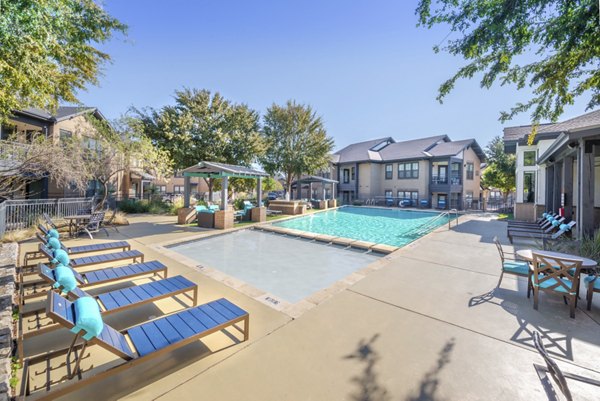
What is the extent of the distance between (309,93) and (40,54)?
2277 cm

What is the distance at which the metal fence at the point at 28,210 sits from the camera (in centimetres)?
997

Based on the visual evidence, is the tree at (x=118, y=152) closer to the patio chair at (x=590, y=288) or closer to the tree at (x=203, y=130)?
the tree at (x=203, y=130)

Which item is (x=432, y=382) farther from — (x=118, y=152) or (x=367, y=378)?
(x=118, y=152)

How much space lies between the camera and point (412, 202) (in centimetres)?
2934

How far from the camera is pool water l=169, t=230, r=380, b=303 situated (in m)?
6.63

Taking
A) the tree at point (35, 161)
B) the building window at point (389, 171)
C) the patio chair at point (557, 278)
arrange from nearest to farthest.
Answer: the patio chair at point (557, 278) → the tree at point (35, 161) → the building window at point (389, 171)

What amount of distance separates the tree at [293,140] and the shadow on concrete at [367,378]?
22192 millimetres

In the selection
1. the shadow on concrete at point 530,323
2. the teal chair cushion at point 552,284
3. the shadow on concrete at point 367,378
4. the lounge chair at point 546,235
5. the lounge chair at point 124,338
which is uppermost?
the lounge chair at point 546,235

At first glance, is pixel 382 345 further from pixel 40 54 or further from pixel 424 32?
pixel 40 54

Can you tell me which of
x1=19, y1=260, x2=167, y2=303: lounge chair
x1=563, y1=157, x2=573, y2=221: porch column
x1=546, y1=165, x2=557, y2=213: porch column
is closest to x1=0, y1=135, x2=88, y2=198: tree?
x1=19, y1=260, x2=167, y2=303: lounge chair

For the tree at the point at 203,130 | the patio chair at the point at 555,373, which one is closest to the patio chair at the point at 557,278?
the patio chair at the point at 555,373

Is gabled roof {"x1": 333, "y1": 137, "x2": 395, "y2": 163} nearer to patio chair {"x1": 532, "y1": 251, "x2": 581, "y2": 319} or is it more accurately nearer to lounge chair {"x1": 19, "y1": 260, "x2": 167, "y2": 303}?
patio chair {"x1": 532, "y1": 251, "x2": 581, "y2": 319}

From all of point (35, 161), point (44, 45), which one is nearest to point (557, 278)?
point (44, 45)

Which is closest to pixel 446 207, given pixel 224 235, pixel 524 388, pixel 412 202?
pixel 412 202
